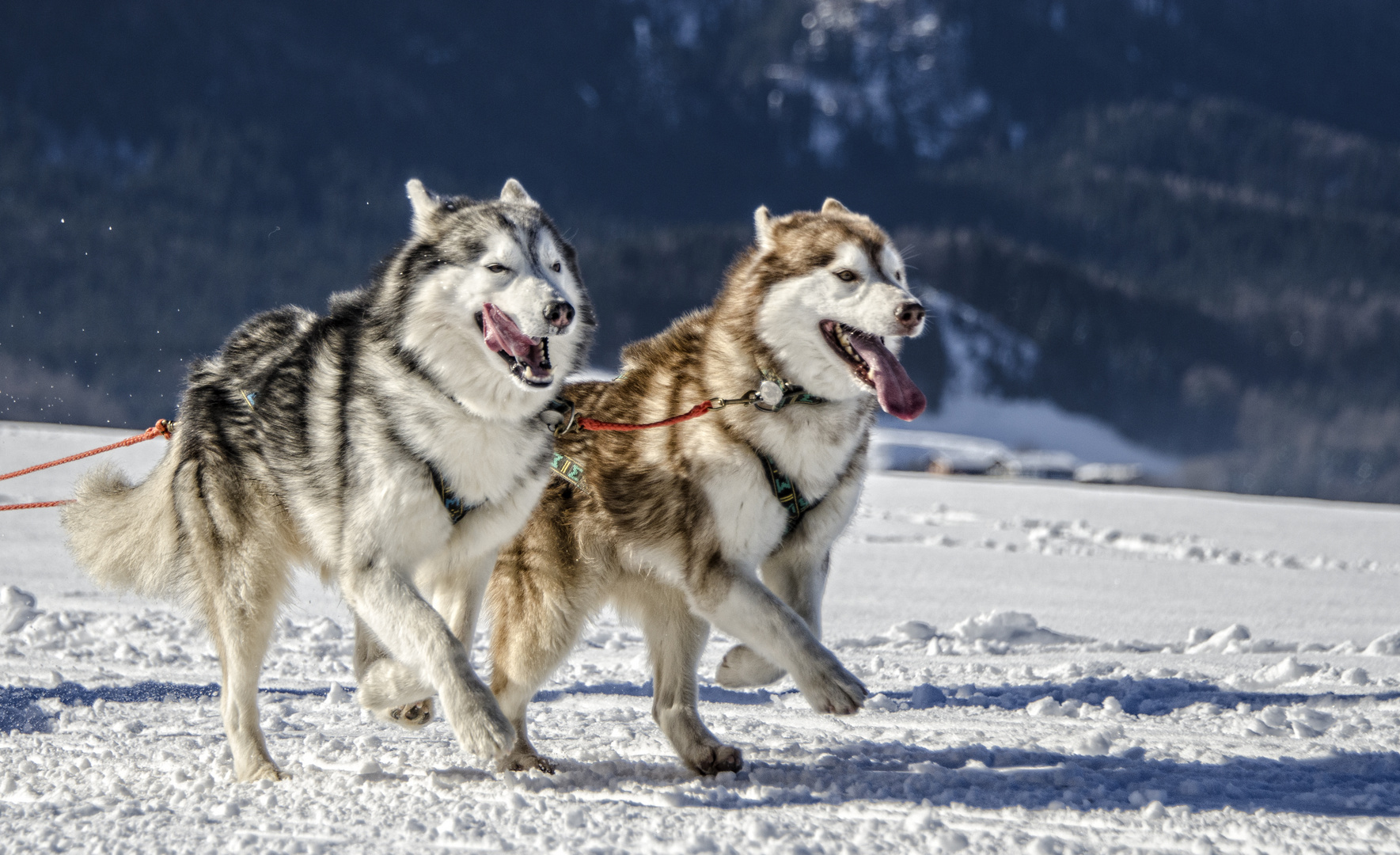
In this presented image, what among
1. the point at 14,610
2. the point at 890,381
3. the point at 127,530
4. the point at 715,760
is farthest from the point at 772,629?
the point at 14,610

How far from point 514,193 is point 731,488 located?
46.5 inches

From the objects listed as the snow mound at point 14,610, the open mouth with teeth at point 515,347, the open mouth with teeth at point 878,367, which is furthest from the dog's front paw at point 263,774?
the snow mound at point 14,610

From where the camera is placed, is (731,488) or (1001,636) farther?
(1001,636)

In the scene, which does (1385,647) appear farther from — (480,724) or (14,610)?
(14,610)

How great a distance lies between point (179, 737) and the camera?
4293 mm

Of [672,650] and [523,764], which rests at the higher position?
[672,650]

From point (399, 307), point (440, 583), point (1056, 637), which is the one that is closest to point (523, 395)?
point (399, 307)

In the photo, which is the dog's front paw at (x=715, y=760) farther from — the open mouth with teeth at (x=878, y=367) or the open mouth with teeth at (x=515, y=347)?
the open mouth with teeth at (x=515, y=347)

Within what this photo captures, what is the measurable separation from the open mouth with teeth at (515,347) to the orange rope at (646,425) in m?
0.63

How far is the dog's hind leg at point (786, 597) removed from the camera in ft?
12.1

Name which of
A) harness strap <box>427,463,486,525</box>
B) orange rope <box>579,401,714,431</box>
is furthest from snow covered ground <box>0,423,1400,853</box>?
orange rope <box>579,401,714,431</box>

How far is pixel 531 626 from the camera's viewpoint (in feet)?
12.1

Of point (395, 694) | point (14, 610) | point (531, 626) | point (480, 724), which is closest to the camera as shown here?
point (480, 724)

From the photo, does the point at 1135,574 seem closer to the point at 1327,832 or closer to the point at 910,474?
the point at 1327,832
